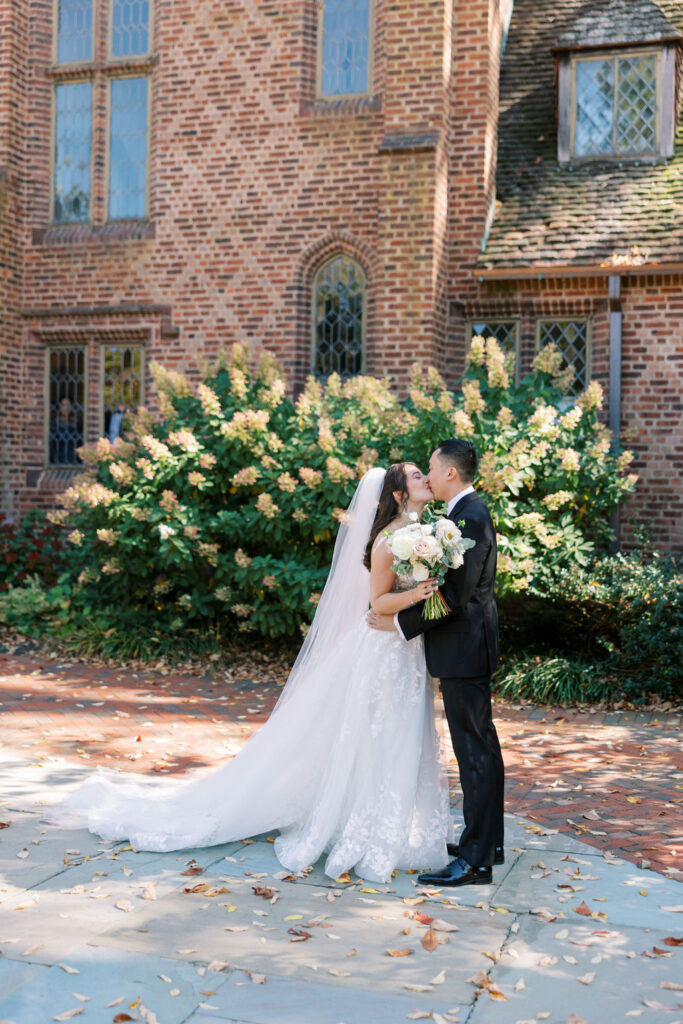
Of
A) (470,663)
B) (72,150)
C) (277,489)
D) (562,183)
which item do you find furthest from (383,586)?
(72,150)

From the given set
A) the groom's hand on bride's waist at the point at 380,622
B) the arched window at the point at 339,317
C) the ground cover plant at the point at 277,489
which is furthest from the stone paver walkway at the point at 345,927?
the arched window at the point at 339,317

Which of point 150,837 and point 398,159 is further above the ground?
point 398,159

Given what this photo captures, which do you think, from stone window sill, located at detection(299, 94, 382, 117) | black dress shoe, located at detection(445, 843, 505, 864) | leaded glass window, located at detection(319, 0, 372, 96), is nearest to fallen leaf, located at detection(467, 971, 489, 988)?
black dress shoe, located at detection(445, 843, 505, 864)

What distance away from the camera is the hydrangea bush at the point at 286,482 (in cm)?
920

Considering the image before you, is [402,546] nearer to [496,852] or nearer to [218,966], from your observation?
[496,852]

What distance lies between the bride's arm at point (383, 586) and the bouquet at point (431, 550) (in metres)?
0.21

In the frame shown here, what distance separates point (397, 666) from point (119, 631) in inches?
240

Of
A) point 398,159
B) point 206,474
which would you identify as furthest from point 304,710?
point 398,159

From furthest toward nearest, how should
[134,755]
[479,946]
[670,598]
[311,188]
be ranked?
[311,188] → [670,598] → [134,755] → [479,946]

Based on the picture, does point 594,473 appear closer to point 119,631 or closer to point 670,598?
point 670,598

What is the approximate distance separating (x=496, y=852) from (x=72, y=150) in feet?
41.0

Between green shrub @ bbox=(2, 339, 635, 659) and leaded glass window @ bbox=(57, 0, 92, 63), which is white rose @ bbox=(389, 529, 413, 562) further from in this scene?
leaded glass window @ bbox=(57, 0, 92, 63)

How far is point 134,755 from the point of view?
7.01m

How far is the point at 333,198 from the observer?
41.7 feet
